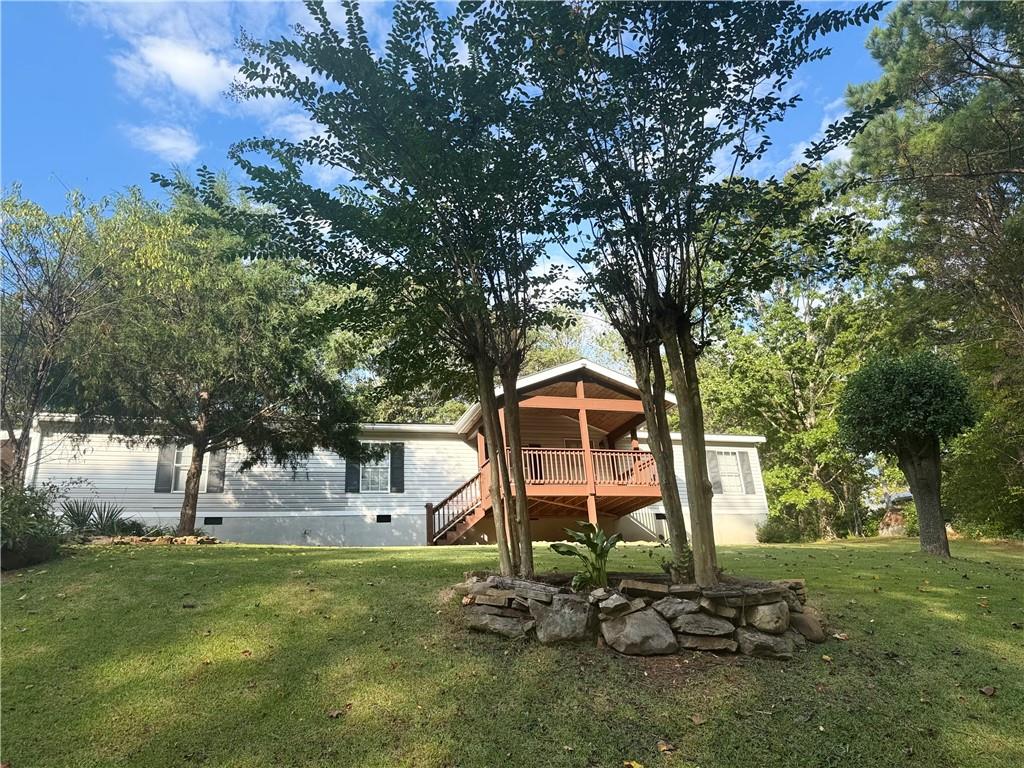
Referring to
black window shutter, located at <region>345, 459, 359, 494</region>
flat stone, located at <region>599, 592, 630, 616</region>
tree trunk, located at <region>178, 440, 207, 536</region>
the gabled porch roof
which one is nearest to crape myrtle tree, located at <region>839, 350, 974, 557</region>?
the gabled porch roof

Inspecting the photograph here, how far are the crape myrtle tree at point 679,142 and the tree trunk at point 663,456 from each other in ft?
0.09

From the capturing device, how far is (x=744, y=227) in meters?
6.09

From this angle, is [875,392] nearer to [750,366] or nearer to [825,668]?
[825,668]

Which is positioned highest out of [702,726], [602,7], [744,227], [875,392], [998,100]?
[998,100]

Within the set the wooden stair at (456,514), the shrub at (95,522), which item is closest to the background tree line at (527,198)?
the shrub at (95,522)

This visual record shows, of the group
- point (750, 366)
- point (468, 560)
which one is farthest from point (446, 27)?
point (750, 366)

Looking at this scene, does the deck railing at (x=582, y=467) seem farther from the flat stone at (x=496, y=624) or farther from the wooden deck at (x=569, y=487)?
the flat stone at (x=496, y=624)

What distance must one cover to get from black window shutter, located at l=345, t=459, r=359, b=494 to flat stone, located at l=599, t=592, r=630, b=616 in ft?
43.9

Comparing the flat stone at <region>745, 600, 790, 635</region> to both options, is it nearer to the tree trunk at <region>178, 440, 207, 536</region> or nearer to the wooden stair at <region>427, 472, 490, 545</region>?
the wooden stair at <region>427, 472, 490, 545</region>

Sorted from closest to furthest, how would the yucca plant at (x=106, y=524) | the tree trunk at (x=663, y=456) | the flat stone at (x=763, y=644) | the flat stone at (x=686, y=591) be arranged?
the flat stone at (x=763, y=644), the flat stone at (x=686, y=591), the tree trunk at (x=663, y=456), the yucca plant at (x=106, y=524)

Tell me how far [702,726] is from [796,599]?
1.97 meters

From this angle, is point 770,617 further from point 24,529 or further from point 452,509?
point 452,509

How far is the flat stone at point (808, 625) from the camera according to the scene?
5.09 meters

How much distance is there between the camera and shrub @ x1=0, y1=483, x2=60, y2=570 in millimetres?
7891
